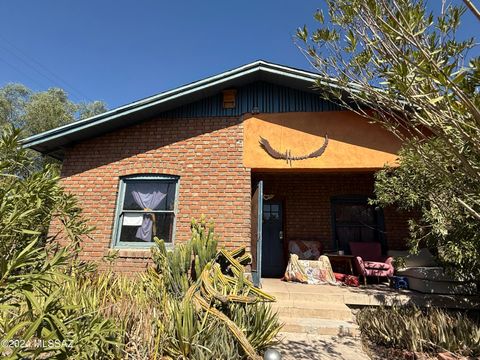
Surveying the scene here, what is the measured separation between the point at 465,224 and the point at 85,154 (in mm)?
8313

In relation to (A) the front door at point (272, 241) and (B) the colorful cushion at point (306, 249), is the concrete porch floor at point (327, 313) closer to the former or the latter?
(B) the colorful cushion at point (306, 249)

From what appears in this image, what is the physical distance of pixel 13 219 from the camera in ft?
6.68

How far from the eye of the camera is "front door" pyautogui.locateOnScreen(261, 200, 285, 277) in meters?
8.82

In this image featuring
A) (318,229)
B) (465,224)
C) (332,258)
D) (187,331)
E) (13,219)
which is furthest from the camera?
(318,229)

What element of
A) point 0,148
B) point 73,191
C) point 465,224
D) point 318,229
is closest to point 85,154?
point 73,191

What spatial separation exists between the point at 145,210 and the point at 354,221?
248 inches

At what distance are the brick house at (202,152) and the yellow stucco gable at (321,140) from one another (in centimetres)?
2

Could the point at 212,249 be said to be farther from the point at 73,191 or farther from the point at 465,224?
the point at 465,224

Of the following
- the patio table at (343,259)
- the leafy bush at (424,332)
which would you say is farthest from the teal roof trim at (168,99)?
the leafy bush at (424,332)

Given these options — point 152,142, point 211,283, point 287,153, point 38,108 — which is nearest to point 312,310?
point 211,283

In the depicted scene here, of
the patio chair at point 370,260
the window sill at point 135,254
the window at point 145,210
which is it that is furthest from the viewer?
the patio chair at point 370,260

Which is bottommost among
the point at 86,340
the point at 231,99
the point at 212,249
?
the point at 86,340

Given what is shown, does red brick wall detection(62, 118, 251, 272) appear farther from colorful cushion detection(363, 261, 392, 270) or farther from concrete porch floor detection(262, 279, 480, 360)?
colorful cushion detection(363, 261, 392, 270)

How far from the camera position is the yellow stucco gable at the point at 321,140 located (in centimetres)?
649
